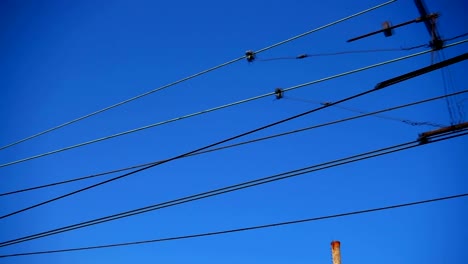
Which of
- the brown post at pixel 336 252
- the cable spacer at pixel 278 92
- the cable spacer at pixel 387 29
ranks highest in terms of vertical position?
the cable spacer at pixel 387 29

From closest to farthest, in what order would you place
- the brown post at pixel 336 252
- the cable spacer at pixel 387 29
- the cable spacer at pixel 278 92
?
the cable spacer at pixel 387 29 → the cable spacer at pixel 278 92 → the brown post at pixel 336 252

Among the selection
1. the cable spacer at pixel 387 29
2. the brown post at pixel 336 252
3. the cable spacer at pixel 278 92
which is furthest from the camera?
the brown post at pixel 336 252

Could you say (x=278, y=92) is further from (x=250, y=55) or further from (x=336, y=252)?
(x=336, y=252)

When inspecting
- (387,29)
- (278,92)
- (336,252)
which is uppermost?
(387,29)

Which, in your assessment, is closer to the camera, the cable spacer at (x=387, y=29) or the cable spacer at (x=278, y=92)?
A: the cable spacer at (x=387, y=29)

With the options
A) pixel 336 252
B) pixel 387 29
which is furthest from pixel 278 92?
pixel 336 252

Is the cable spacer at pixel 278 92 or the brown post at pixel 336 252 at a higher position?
the cable spacer at pixel 278 92

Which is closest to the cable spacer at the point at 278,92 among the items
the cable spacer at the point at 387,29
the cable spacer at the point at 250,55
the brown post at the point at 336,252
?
the cable spacer at the point at 250,55

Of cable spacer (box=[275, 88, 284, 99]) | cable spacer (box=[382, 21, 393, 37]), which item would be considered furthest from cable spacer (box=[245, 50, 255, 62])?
cable spacer (box=[382, 21, 393, 37])

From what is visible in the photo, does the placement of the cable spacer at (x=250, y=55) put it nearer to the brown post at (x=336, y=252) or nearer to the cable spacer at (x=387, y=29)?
the cable spacer at (x=387, y=29)

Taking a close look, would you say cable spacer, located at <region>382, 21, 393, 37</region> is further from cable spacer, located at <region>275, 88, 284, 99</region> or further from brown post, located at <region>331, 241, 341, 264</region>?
brown post, located at <region>331, 241, 341, 264</region>

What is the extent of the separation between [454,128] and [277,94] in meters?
2.59

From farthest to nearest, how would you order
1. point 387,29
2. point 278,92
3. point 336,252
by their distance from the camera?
point 336,252, point 278,92, point 387,29

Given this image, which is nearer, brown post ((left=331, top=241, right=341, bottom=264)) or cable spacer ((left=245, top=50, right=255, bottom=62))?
cable spacer ((left=245, top=50, right=255, bottom=62))
